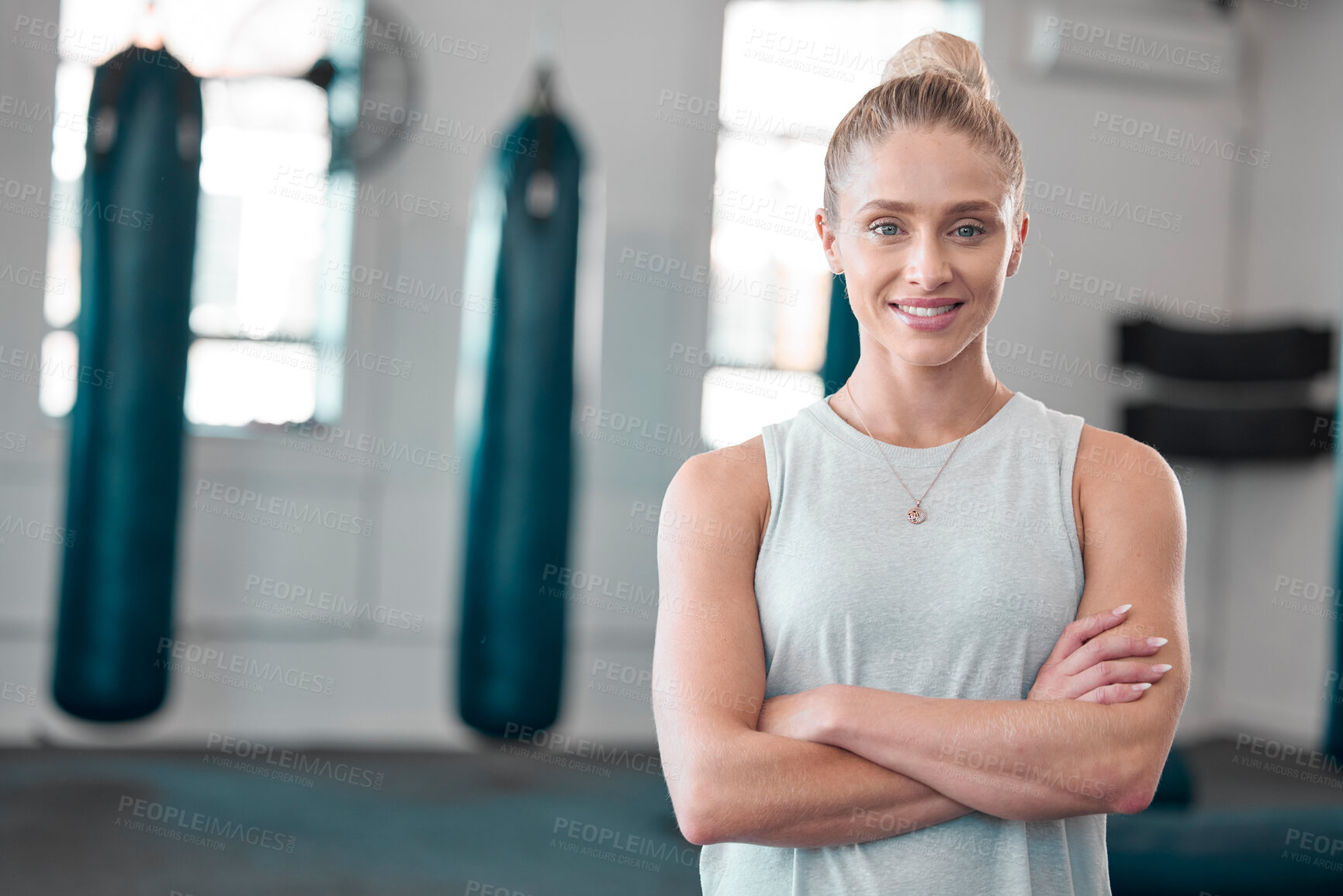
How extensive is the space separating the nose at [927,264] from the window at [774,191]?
326 centimetres

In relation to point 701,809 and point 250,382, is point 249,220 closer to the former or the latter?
point 250,382

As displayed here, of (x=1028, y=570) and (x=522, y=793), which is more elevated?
(x=1028, y=570)

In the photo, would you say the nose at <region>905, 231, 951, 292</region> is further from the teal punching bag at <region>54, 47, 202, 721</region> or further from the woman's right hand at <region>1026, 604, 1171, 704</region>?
the teal punching bag at <region>54, 47, 202, 721</region>

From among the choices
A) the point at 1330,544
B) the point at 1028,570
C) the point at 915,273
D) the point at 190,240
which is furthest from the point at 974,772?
the point at 1330,544

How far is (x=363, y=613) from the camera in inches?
158

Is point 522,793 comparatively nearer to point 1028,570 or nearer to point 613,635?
point 613,635

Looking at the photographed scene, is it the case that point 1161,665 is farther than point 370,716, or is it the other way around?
point 370,716

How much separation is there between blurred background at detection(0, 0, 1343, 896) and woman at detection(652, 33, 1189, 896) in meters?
1.66

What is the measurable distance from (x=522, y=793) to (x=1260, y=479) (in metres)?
3.49

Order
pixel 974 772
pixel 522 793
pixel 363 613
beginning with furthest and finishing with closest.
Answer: pixel 363 613
pixel 522 793
pixel 974 772

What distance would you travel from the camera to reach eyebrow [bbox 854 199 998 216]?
104 centimetres

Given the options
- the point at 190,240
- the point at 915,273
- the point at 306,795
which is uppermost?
the point at 190,240

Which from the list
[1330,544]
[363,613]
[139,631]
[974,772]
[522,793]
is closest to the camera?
[974,772]

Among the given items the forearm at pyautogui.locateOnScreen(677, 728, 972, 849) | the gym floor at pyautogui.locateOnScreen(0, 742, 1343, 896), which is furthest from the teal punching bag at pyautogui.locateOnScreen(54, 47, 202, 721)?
the forearm at pyautogui.locateOnScreen(677, 728, 972, 849)
